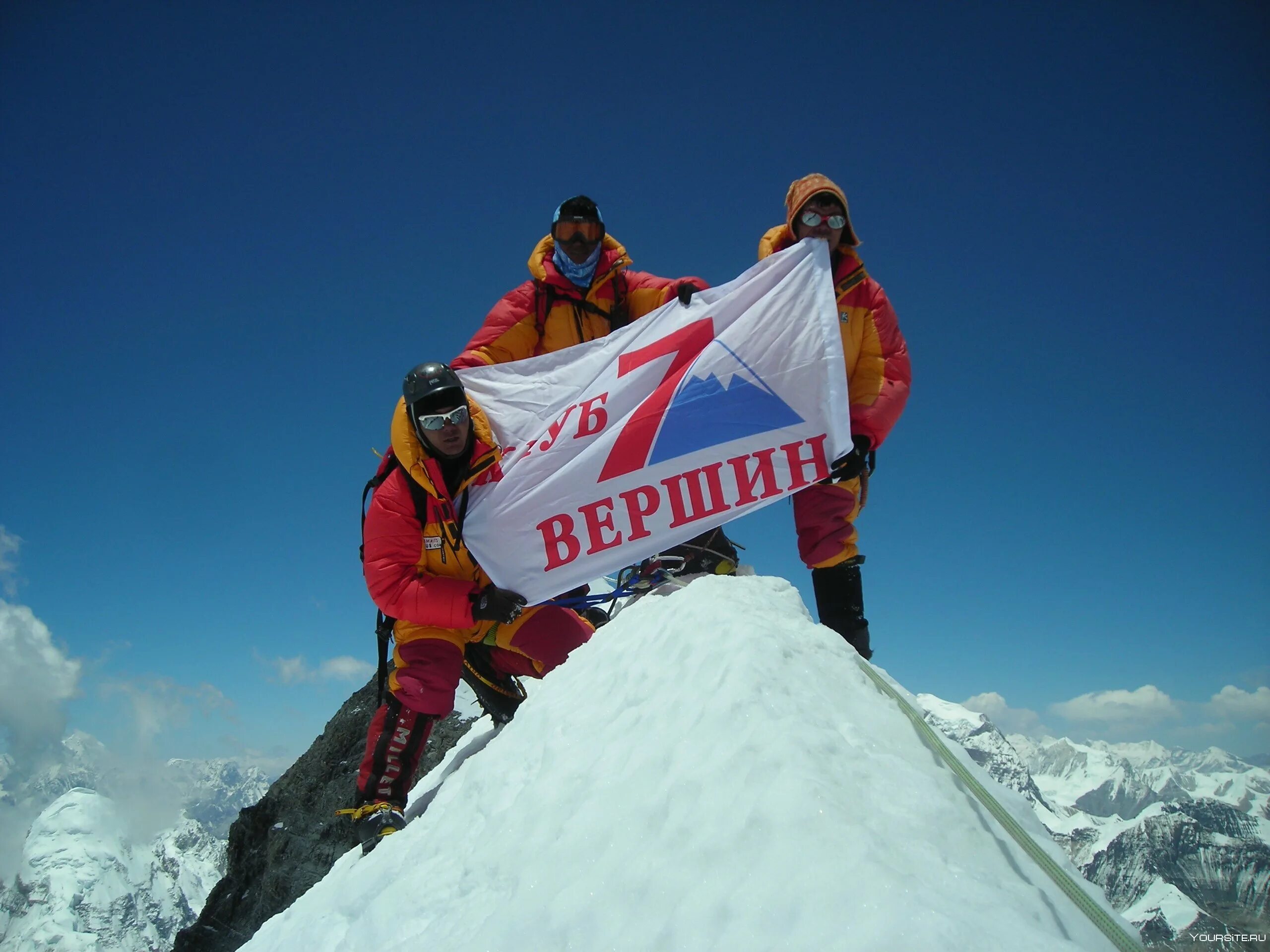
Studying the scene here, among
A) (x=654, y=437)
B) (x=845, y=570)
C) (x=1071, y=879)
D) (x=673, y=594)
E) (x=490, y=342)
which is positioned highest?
(x=490, y=342)

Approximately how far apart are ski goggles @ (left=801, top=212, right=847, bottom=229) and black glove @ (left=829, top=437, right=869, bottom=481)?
1.99m

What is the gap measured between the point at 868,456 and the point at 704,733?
3772 mm

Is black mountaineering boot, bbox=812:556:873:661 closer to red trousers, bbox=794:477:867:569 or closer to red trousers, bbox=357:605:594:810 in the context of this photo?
red trousers, bbox=794:477:867:569

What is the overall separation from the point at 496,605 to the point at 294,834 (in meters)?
8.85

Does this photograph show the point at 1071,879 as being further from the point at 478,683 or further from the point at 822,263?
the point at 478,683

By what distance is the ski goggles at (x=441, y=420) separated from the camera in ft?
20.1

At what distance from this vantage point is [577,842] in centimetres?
292

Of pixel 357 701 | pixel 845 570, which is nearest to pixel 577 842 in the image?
pixel 845 570

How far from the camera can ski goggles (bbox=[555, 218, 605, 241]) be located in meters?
7.23

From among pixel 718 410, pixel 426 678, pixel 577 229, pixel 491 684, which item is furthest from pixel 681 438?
pixel 491 684

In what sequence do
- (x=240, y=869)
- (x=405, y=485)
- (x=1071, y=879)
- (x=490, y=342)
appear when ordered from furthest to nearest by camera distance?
(x=240, y=869)
(x=490, y=342)
(x=405, y=485)
(x=1071, y=879)

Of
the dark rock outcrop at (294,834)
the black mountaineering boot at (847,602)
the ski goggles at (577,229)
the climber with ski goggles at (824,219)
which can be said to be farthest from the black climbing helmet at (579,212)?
the dark rock outcrop at (294,834)

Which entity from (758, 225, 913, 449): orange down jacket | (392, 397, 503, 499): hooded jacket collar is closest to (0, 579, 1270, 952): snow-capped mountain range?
(758, 225, 913, 449): orange down jacket

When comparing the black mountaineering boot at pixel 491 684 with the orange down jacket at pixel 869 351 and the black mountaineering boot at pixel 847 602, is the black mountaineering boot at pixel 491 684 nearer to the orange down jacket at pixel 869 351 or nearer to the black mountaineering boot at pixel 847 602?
the black mountaineering boot at pixel 847 602
